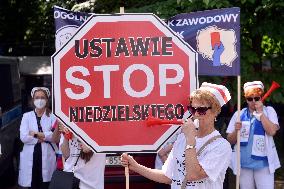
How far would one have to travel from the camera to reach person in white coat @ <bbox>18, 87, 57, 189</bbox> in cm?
706

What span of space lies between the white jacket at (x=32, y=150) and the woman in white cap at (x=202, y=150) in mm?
3741

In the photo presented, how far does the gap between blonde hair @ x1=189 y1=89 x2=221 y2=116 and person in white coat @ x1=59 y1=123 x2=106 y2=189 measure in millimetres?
1529

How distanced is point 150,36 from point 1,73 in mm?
7080

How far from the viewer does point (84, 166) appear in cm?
468

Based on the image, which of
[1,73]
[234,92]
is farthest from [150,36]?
[1,73]

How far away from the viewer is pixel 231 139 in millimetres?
6227

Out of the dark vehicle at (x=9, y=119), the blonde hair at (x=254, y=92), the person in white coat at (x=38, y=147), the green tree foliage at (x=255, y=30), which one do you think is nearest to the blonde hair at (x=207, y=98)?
the blonde hair at (x=254, y=92)

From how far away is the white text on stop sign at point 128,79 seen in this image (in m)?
3.17

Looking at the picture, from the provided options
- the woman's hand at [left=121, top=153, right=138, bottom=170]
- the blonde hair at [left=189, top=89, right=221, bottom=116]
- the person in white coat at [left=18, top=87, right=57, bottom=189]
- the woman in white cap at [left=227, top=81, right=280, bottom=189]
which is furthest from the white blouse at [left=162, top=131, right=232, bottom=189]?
the person in white coat at [left=18, top=87, right=57, bottom=189]

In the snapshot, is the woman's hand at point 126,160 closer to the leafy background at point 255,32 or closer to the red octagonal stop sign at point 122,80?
the red octagonal stop sign at point 122,80

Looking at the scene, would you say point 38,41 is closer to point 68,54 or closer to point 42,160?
point 42,160

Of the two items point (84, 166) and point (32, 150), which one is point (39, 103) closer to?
point (32, 150)

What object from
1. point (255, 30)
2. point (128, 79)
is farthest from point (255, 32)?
point (128, 79)

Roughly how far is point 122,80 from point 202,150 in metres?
0.63
